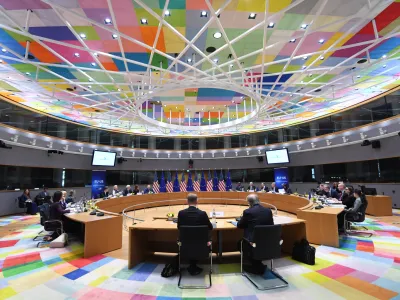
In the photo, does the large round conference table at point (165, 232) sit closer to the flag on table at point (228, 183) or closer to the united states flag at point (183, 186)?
the flag on table at point (228, 183)

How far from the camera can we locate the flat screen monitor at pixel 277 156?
14.0 meters

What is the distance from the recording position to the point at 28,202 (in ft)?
30.3

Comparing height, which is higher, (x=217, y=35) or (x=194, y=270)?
(x=217, y=35)

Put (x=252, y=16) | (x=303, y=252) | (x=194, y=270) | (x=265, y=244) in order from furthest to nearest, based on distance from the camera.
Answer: (x=252, y=16), (x=303, y=252), (x=194, y=270), (x=265, y=244)

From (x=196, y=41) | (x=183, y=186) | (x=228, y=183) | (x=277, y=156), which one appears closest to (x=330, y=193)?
(x=277, y=156)

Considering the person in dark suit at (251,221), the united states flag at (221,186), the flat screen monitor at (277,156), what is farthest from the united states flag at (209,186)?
the person in dark suit at (251,221)

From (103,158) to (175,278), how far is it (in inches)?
475

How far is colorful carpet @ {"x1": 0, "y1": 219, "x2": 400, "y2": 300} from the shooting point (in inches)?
111

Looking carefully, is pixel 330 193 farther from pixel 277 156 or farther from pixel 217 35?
pixel 217 35

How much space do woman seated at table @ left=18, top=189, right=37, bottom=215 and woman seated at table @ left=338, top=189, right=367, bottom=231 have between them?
39.1 feet

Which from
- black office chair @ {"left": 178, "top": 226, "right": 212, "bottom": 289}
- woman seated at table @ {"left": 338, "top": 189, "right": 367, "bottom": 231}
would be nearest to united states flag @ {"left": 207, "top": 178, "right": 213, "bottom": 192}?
woman seated at table @ {"left": 338, "top": 189, "right": 367, "bottom": 231}

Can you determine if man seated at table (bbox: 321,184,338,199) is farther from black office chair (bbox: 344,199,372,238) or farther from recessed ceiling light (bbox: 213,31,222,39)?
recessed ceiling light (bbox: 213,31,222,39)

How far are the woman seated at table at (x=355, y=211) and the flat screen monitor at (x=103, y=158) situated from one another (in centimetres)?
1293

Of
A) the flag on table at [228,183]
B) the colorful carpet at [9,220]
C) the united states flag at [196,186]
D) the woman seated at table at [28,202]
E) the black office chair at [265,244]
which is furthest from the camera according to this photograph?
the united states flag at [196,186]
